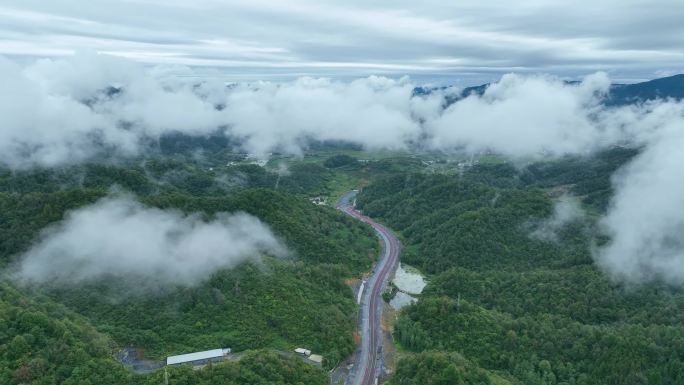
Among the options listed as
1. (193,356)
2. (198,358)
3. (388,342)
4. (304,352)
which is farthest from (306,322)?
(193,356)

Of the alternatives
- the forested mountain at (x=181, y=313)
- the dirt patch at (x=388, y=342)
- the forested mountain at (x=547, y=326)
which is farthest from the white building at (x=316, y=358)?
the forested mountain at (x=547, y=326)

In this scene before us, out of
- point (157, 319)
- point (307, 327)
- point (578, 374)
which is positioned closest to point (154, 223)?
point (157, 319)

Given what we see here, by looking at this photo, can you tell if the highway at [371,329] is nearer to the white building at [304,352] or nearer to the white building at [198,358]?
the white building at [304,352]

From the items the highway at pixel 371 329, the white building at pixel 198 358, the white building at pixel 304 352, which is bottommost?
the highway at pixel 371 329

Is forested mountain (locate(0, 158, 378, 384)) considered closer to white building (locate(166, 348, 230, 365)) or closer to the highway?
white building (locate(166, 348, 230, 365))

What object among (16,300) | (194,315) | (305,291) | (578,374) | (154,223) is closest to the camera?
(16,300)

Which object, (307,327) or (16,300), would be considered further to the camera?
(307,327)

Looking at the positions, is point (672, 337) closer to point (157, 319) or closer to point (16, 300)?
point (157, 319)
